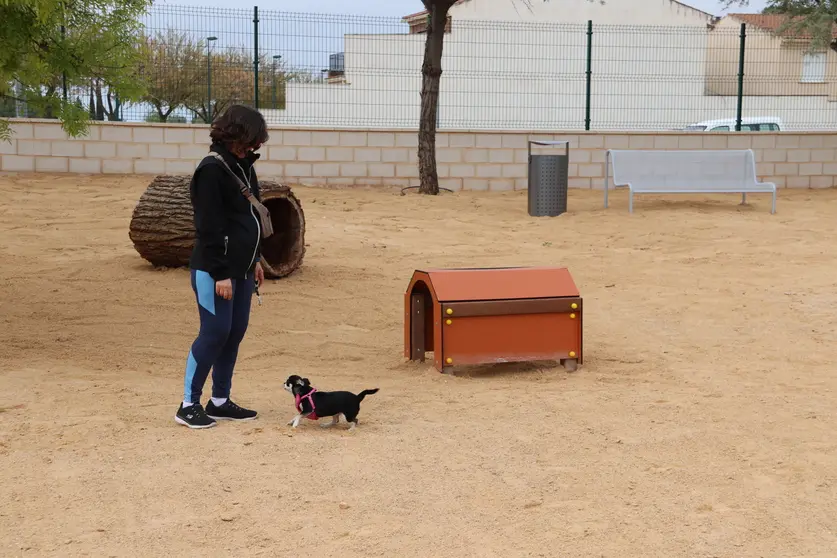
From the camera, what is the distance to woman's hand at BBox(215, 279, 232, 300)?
4.59 metres

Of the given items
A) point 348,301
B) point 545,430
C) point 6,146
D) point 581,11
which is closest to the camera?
point 545,430

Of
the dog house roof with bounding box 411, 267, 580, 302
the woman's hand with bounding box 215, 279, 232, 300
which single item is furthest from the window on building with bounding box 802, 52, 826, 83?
the woman's hand with bounding box 215, 279, 232, 300

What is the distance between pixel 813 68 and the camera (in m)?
19.5

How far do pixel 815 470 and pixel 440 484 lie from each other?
1.62m

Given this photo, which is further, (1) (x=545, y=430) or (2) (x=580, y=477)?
(1) (x=545, y=430)

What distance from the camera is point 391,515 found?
149 inches

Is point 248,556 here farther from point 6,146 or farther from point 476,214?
point 6,146

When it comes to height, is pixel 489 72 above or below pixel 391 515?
above

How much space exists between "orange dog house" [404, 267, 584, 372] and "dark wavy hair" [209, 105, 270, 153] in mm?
1837

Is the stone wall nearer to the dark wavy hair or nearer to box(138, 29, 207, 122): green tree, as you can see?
box(138, 29, 207, 122): green tree

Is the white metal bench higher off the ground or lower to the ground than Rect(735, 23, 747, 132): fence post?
lower

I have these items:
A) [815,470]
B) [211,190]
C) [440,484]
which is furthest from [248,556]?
[815,470]

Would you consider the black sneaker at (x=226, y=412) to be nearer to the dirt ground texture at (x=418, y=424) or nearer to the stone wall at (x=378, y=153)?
the dirt ground texture at (x=418, y=424)

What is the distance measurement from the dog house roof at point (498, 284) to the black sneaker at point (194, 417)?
5.66 feet
